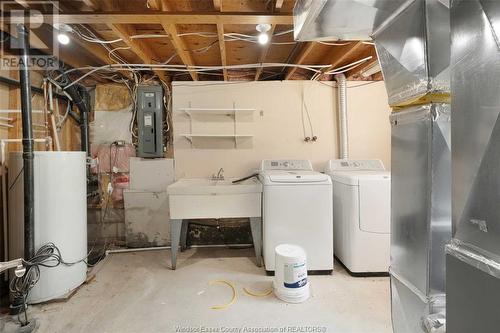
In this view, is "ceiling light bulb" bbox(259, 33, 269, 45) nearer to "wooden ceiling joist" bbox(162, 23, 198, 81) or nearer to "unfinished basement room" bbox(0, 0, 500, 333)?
"unfinished basement room" bbox(0, 0, 500, 333)

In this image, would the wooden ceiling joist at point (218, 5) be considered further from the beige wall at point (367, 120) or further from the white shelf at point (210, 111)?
the beige wall at point (367, 120)

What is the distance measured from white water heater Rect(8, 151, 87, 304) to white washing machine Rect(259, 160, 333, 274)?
1.66 meters

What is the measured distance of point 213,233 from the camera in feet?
11.2

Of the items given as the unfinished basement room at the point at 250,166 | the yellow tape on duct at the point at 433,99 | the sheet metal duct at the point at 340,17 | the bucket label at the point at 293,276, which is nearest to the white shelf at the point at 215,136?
the unfinished basement room at the point at 250,166

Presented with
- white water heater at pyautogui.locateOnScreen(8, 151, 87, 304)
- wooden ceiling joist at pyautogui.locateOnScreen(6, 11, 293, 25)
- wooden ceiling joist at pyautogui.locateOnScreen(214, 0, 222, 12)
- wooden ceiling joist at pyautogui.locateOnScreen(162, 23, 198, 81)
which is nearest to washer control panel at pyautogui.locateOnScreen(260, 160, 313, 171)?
wooden ceiling joist at pyautogui.locateOnScreen(162, 23, 198, 81)

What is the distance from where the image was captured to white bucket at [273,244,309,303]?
2.09m

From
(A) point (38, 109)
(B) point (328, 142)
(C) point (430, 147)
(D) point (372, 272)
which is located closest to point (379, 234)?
(D) point (372, 272)

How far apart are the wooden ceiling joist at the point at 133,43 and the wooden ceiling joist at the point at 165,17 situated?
0.14 m

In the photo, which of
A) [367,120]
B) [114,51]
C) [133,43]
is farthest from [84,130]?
[367,120]

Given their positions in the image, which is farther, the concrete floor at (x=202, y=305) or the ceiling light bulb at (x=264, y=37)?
the ceiling light bulb at (x=264, y=37)

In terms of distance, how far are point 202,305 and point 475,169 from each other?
1958 mm

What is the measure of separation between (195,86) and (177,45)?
1.05m

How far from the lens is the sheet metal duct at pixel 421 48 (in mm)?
1031

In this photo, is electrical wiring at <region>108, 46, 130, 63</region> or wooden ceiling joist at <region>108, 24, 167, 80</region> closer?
wooden ceiling joist at <region>108, 24, 167, 80</region>
